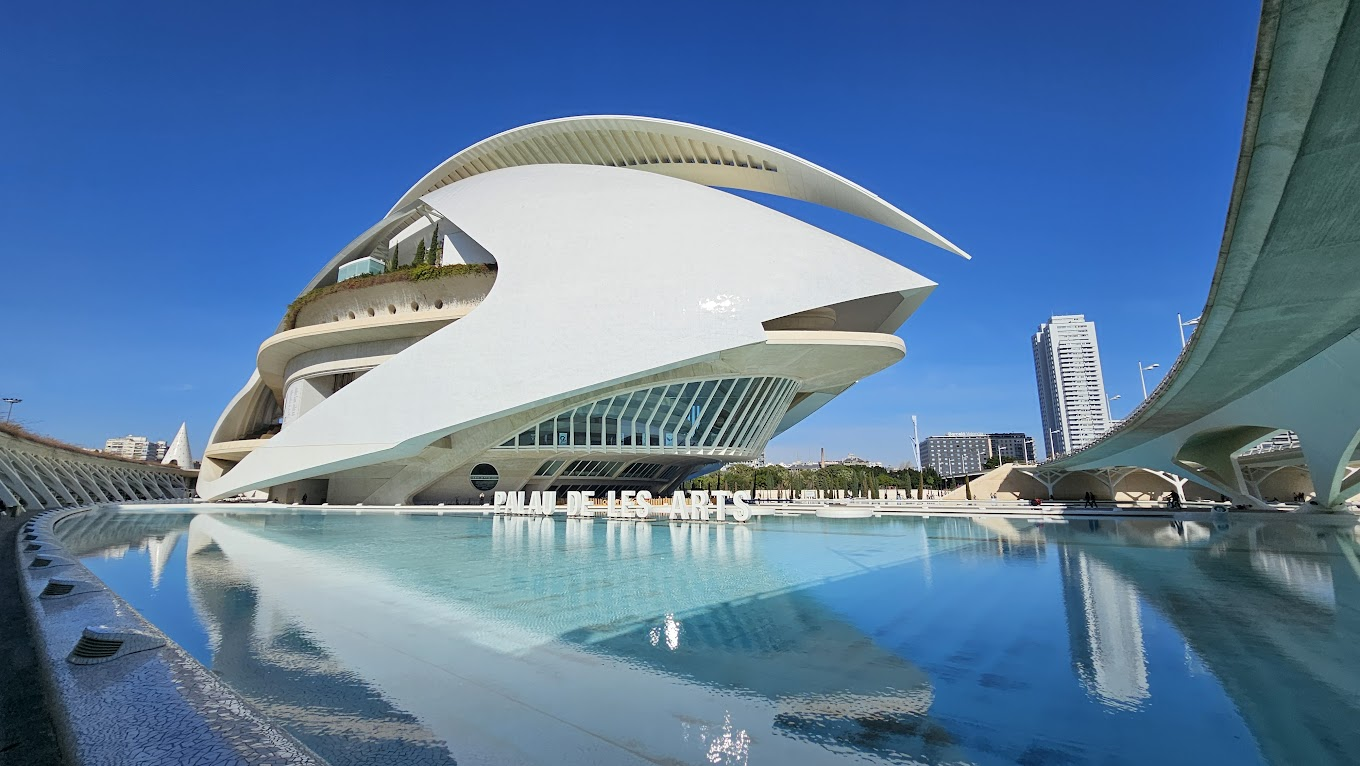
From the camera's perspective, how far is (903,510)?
82.9 feet

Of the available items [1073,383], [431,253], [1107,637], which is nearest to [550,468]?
[431,253]

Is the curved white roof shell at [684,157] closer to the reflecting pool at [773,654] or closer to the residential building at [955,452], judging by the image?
the reflecting pool at [773,654]

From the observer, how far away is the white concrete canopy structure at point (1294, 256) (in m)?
3.92

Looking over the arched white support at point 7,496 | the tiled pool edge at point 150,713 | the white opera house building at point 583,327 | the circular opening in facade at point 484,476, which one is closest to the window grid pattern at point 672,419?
the white opera house building at point 583,327

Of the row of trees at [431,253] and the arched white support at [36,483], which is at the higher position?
the row of trees at [431,253]

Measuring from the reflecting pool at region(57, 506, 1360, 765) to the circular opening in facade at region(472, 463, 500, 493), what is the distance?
54.8 feet

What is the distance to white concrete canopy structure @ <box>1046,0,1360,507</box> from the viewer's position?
12.9ft

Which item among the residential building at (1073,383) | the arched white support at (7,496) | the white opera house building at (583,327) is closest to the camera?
the arched white support at (7,496)

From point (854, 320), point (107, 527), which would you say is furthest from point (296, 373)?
point (854, 320)

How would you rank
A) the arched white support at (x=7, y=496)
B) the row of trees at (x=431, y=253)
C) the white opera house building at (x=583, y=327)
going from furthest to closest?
the row of trees at (x=431, y=253), the white opera house building at (x=583, y=327), the arched white support at (x=7, y=496)

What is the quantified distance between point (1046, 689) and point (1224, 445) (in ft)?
90.7

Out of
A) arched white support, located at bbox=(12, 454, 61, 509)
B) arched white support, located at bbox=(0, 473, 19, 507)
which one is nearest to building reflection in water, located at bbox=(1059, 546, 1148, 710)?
arched white support, located at bbox=(0, 473, 19, 507)

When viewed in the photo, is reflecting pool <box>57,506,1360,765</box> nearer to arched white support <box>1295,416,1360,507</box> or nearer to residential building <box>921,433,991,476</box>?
arched white support <box>1295,416,1360,507</box>

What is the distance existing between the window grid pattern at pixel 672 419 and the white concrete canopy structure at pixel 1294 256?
40.9ft
